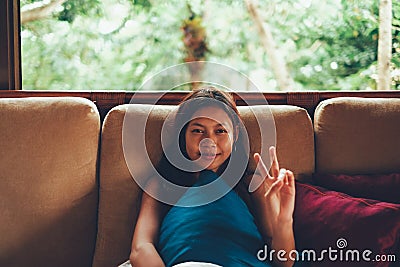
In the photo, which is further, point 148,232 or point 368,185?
point 368,185

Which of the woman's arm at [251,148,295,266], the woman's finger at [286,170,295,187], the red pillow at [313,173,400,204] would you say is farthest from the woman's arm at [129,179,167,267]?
the red pillow at [313,173,400,204]

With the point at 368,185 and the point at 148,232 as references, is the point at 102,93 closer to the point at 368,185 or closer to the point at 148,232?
the point at 148,232

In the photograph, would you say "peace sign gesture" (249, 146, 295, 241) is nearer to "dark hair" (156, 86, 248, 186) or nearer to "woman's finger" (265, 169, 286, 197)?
"woman's finger" (265, 169, 286, 197)

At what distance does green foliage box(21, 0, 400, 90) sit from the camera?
2.97 meters

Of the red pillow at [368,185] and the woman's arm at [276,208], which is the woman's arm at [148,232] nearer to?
the woman's arm at [276,208]

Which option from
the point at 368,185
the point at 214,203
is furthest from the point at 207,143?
the point at 368,185

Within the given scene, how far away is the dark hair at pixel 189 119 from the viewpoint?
1830 mm

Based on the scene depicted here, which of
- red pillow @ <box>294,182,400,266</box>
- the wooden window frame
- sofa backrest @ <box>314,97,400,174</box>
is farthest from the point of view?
the wooden window frame

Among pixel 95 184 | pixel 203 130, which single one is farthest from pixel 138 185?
pixel 203 130

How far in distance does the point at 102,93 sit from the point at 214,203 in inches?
26.7

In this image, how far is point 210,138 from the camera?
177cm

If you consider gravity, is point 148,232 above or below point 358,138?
below

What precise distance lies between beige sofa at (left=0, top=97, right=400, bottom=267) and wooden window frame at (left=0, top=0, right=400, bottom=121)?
0.50 feet

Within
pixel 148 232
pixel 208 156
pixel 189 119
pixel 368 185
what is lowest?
pixel 148 232
